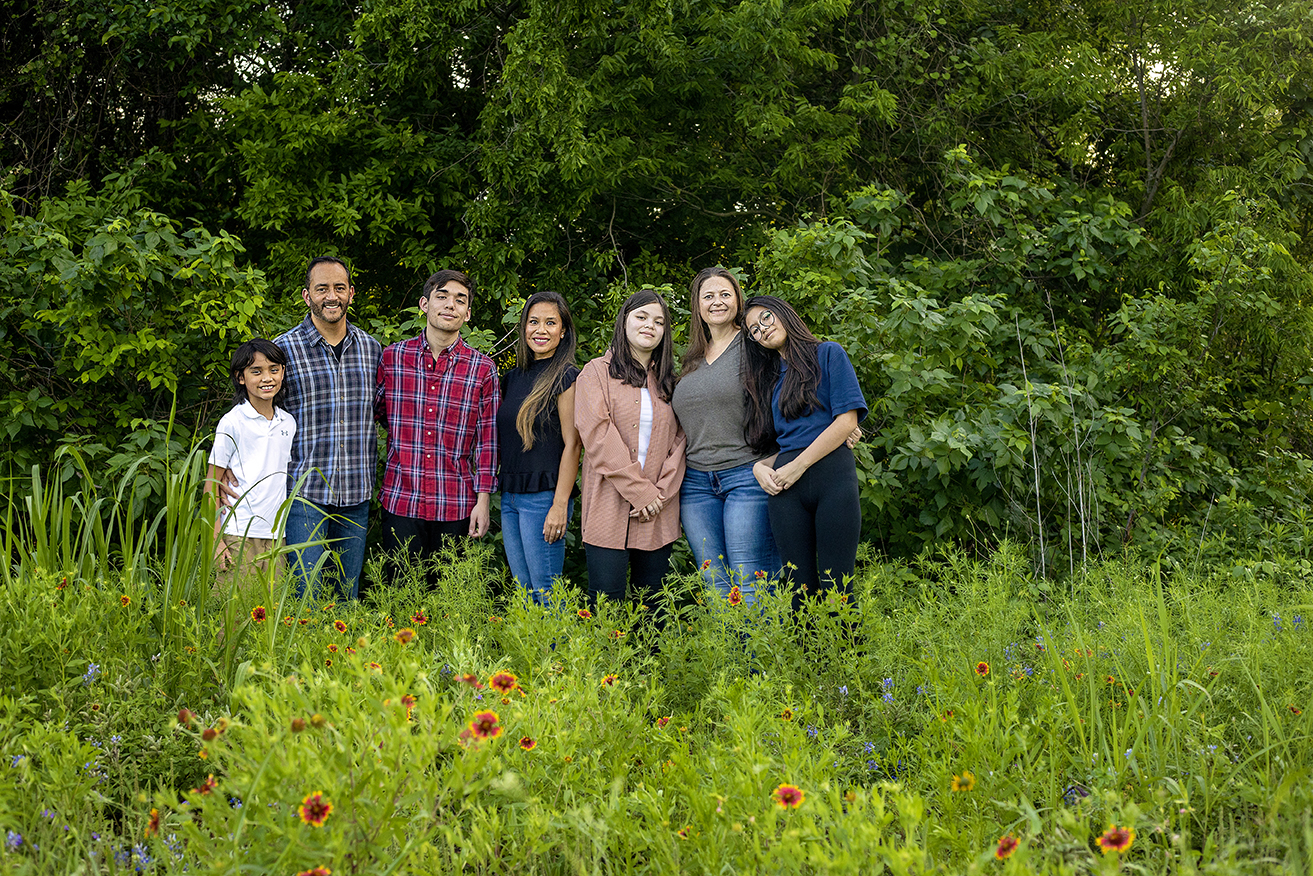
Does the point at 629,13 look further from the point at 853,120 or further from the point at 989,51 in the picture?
the point at 989,51

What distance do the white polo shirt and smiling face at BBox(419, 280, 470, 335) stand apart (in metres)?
0.78

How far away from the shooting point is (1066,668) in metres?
2.67

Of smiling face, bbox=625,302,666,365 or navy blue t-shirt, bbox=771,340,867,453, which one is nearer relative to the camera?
navy blue t-shirt, bbox=771,340,867,453

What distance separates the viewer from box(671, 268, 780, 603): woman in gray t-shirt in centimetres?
379

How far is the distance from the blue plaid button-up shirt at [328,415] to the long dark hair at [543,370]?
687 millimetres

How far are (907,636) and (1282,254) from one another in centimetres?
606

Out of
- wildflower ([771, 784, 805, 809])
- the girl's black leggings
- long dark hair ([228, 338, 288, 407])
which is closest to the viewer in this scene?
wildflower ([771, 784, 805, 809])

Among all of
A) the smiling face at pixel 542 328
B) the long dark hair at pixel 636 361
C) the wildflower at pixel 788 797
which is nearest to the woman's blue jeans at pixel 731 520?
the long dark hair at pixel 636 361

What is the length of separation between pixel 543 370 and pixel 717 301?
2.68ft

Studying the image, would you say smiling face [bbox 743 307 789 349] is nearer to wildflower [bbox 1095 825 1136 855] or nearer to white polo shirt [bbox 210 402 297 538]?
white polo shirt [bbox 210 402 297 538]

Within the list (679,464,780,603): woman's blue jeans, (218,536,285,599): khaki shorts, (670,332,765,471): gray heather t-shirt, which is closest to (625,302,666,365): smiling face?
(670,332,765,471): gray heather t-shirt

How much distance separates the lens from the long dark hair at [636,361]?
3912mm

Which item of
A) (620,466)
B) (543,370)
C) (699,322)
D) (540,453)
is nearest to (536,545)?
(540,453)

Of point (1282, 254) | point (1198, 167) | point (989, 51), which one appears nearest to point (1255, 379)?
point (1282, 254)
